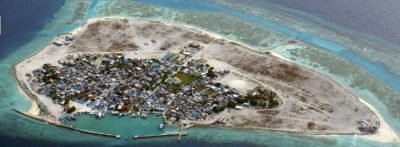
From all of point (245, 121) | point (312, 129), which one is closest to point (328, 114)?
point (312, 129)

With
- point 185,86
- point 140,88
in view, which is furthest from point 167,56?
point 140,88

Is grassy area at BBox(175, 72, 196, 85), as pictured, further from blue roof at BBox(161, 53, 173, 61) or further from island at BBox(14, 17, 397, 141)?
blue roof at BBox(161, 53, 173, 61)

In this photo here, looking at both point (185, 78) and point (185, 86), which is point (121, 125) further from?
point (185, 78)

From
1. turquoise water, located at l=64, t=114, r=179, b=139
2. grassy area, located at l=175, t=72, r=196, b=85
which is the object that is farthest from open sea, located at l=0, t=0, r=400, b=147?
grassy area, located at l=175, t=72, r=196, b=85

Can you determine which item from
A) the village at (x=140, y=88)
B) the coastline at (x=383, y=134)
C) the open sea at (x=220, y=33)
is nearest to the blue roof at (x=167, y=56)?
the village at (x=140, y=88)

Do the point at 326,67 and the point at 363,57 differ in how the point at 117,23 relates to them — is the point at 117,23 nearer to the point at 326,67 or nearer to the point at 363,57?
the point at 326,67

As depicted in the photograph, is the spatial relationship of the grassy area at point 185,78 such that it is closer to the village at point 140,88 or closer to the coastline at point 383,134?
the village at point 140,88

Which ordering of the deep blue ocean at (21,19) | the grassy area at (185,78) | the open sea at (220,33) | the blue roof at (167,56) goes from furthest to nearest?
the deep blue ocean at (21,19) < the blue roof at (167,56) < the grassy area at (185,78) < the open sea at (220,33)

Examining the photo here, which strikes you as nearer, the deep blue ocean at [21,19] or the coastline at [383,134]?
the coastline at [383,134]
